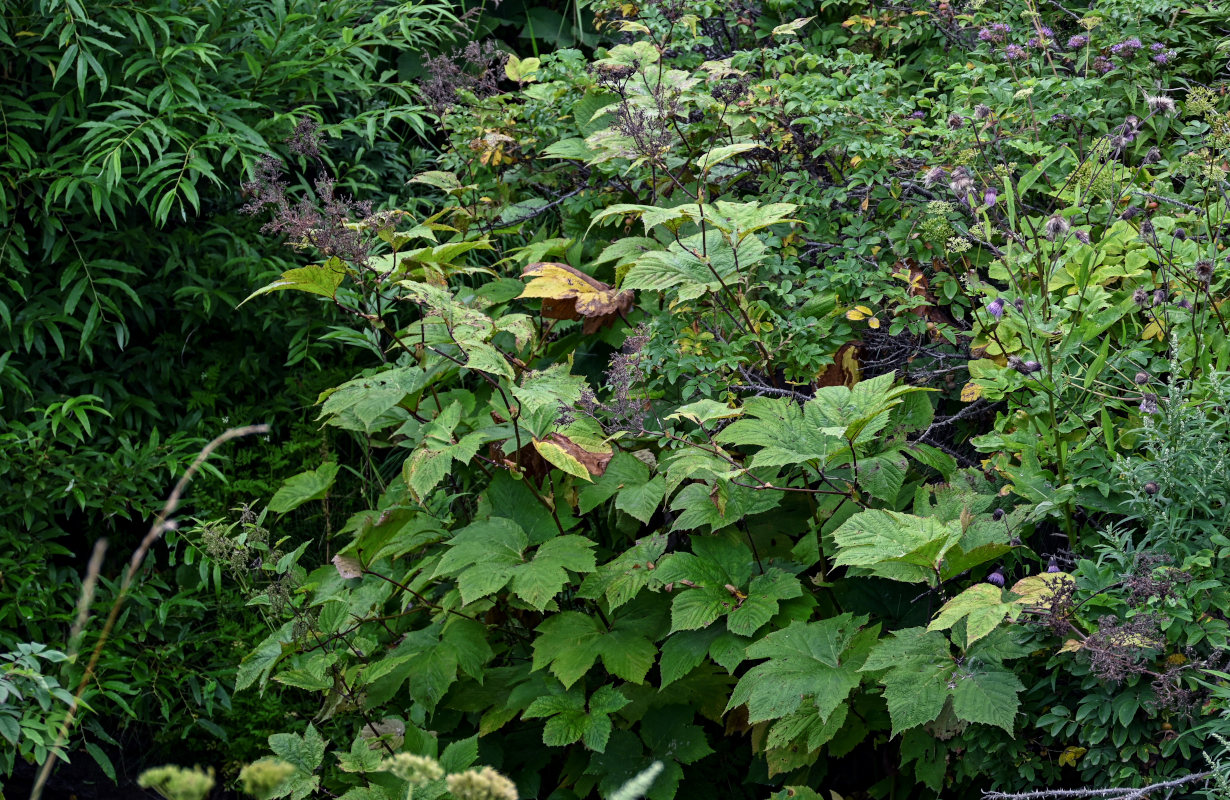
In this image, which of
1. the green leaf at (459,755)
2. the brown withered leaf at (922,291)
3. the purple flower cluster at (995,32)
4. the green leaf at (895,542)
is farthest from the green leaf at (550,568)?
the purple flower cluster at (995,32)

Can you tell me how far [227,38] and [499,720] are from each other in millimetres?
2348

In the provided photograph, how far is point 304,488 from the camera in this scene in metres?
2.56

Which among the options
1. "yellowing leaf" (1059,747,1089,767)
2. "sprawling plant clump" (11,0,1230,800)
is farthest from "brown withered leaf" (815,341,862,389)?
"yellowing leaf" (1059,747,1089,767)

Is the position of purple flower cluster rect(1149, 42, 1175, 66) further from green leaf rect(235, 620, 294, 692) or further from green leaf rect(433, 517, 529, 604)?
green leaf rect(235, 620, 294, 692)

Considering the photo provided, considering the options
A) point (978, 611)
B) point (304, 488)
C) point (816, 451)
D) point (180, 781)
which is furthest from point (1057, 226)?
point (304, 488)

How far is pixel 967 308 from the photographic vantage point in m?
2.42

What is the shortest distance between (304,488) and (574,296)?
31.0 inches

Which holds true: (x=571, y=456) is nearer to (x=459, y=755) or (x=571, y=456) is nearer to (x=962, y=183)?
(x=459, y=755)

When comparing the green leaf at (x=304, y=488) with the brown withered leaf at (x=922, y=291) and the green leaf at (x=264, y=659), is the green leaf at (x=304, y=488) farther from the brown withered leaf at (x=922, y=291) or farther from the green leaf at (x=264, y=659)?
the brown withered leaf at (x=922, y=291)

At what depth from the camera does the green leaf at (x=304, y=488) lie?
2.53m

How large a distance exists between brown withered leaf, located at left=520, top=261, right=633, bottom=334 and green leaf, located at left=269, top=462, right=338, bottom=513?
0.63m

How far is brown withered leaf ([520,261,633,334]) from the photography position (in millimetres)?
2471

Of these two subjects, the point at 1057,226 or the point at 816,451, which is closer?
the point at 1057,226

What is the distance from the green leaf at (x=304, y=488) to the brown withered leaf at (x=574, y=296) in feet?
2.08
